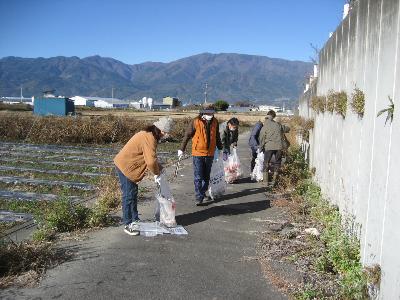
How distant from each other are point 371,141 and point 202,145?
14.2 ft

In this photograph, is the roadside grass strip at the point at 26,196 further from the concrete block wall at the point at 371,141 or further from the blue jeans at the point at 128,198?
the concrete block wall at the point at 371,141

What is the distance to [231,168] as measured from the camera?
1229 centimetres

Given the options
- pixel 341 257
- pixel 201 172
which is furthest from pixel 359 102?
pixel 201 172

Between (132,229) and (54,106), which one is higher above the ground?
(54,106)

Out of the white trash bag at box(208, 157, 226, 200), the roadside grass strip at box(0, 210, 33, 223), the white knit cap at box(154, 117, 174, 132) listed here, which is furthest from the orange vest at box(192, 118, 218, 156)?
the roadside grass strip at box(0, 210, 33, 223)

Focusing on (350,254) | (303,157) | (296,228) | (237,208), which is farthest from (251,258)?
(303,157)

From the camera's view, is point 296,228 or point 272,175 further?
point 272,175

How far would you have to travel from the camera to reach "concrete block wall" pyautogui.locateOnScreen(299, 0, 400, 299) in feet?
13.2

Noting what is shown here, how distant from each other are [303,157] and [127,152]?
31.3ft

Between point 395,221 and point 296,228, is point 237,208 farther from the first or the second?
point 395,221

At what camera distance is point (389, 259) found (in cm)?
396

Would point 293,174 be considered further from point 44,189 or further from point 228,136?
point 44,189

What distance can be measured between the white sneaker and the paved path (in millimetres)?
89

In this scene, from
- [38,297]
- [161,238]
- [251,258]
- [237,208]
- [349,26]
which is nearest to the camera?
[38,297]
